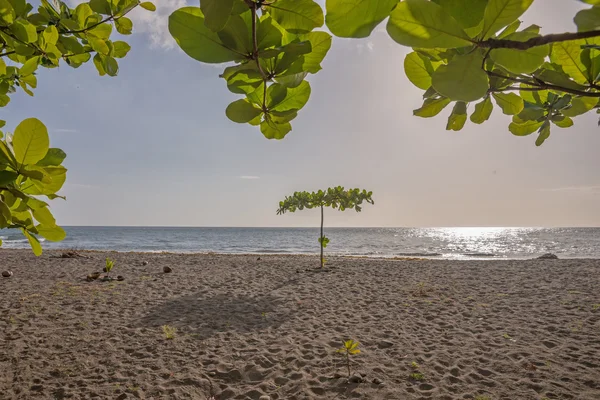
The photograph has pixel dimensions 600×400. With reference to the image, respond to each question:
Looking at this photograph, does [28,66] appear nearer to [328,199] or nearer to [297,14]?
[297,14]

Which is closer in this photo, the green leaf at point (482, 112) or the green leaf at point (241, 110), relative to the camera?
the green leaf at point (241, 110)

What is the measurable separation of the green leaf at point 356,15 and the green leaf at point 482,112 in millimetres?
518

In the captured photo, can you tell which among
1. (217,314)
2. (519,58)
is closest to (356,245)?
(217,314)

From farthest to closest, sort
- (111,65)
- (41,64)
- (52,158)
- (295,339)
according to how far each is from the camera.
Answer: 1. (295,339)
2. (41,64)
3. (111,65)
4. (52,158)

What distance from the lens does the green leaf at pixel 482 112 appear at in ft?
2.58

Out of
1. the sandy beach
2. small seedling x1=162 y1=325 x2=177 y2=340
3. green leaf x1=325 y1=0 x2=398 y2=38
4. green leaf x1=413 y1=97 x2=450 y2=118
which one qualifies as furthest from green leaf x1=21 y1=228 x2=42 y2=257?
small seedling x1=162 y1=325 x2=177 y2=340

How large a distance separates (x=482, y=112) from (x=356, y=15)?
567mm

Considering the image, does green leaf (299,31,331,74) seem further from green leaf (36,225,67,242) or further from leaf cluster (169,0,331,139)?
green leaf (36,225,67,242)

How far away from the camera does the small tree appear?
10297 mm

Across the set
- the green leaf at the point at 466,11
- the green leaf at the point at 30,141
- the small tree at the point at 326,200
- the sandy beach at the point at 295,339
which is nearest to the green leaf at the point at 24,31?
the green leaf at the point at 30,141

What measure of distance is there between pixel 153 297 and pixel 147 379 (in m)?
3.27

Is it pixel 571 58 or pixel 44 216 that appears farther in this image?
pixel 44 216

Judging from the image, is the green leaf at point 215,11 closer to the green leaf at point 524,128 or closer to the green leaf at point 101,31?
the green leaf at point 524,128

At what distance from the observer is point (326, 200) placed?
1080 centimetres
